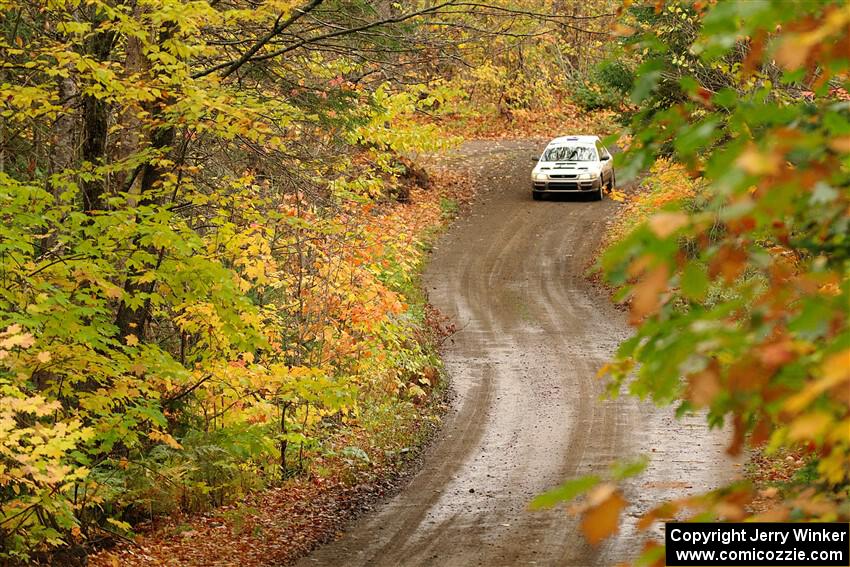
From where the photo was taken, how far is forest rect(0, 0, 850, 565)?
2566 mm

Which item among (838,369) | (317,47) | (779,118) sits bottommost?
(838,369)

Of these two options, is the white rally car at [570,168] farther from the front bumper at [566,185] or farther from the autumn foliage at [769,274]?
the autumn foliage at [769,274]

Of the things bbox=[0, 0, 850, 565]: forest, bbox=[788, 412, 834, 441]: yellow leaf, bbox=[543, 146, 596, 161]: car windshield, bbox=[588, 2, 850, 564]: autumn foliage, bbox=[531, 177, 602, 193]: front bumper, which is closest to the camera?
bbox=[788, 412, 834, 441]: yellow leaf

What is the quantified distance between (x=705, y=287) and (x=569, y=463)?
11220 mm

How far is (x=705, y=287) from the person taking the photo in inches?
98.3

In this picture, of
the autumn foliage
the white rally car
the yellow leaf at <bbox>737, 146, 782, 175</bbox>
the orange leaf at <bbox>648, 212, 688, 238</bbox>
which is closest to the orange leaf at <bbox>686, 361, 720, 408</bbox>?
the autumn foliage

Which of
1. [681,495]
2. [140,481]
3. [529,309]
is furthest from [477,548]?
[529,309]

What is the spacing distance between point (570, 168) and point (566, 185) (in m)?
0.60

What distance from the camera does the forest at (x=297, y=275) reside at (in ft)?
8.42

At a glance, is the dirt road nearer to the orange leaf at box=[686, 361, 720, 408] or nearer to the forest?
the forest

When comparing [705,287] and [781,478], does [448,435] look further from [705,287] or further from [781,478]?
[705,287]

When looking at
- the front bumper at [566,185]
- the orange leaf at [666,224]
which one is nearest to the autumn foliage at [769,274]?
the orange leaf at [666,224]

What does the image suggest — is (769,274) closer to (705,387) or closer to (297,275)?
(705,387)

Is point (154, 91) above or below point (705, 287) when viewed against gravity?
above
